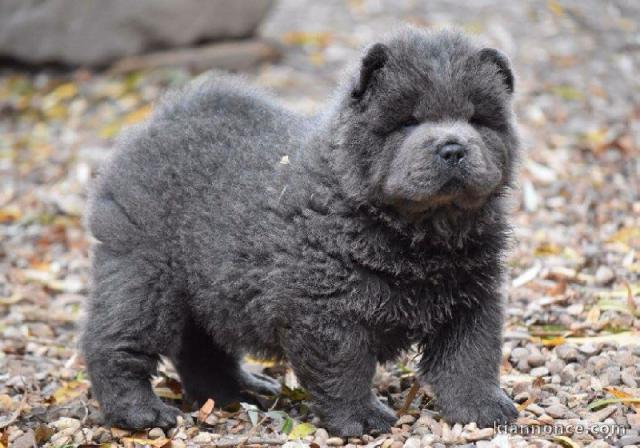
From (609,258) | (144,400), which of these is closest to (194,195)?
(144,400)

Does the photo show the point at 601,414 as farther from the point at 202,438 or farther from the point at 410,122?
the point at 202,438

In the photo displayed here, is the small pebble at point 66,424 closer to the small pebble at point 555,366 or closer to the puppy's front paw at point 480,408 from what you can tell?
the puppy's front paw at point 480,408

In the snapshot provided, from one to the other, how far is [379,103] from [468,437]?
174 cm

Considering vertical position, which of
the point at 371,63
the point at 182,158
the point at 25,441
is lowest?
the point at 25,441

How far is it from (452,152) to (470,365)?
1184 millimetres

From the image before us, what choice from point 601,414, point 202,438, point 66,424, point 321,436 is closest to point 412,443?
point 321,436

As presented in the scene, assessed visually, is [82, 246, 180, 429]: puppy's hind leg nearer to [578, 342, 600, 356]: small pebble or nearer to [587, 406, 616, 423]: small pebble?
[587, 406, 616, 423]: small pebble

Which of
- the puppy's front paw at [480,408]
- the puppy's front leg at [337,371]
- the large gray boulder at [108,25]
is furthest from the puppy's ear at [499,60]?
the large gray boulder at [108,25]

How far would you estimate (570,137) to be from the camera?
10.7 metres

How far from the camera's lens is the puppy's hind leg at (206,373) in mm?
6180

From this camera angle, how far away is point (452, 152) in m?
4.77

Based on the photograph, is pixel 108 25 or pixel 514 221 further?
pixel 108 25

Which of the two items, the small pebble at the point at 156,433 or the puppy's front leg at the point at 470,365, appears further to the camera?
the small pebble at the point at 156,433

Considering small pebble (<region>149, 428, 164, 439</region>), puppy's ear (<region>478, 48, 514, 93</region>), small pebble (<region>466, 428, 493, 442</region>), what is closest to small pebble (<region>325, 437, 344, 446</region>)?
small pebble (<region>466, 428, 493, 442</region>)
